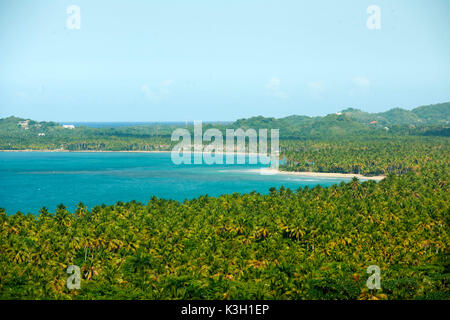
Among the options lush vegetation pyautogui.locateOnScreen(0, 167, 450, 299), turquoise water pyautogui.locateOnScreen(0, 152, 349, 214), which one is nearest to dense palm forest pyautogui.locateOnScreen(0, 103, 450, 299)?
lush vegetation pyautogui.locateOnScreen(0, 167, 450, 299)

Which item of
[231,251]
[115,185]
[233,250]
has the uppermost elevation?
[231,251]

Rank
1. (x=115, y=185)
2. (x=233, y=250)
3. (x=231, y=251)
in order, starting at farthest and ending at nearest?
(x=115, y=185), (x=233, y=250), (x=231, y=251)

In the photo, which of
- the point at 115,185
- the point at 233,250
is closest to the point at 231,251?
the point at 233,250

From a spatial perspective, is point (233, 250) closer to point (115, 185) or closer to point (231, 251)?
point (231, 251)

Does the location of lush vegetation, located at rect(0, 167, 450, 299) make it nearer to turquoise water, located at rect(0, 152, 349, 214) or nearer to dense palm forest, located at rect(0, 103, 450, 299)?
dense palm forest, located at rect(0, 103, 450, 299)

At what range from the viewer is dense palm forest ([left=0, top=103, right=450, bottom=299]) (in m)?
47.3

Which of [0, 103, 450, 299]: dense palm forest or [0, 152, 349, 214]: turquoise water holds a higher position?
[0, 103, 450, 299]: dense palm forest

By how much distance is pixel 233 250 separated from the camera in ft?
196

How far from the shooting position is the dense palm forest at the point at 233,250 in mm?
47344

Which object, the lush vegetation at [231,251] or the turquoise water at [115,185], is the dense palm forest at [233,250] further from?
the turquoise water at [115,185]

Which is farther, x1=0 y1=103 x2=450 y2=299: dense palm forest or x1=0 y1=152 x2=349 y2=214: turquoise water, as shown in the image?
x1=0 y1=152 x2=349 y2=214: turquoise water

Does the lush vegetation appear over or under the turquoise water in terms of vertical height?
over

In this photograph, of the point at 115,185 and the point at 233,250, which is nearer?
the point at 233,250
